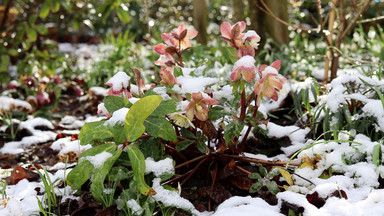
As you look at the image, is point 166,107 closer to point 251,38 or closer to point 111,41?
point 251,38

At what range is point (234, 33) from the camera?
3.99 feet

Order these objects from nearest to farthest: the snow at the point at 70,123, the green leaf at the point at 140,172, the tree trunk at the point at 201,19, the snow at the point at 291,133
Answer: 1. the green leaf at the point at 140,172
2. the snow at the point at 291,133
3. the snow at the point at 70,123
4. the tree trunk at the point at 201,19

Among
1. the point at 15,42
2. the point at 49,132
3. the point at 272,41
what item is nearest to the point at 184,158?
the point at 49,132

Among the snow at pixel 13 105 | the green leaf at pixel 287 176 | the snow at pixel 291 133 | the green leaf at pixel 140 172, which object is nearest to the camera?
the green leaf at pixel 140 172

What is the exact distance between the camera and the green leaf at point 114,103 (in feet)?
4.00

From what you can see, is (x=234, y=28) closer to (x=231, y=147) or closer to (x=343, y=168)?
(x=231, y=147)

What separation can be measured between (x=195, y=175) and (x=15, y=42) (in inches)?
84.7

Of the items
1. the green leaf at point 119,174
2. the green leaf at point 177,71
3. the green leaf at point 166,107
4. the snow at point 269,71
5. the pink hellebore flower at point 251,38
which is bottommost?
the green leaf at point 119,174

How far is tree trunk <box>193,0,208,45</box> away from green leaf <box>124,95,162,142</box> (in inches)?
136

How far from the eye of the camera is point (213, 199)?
1.26 m

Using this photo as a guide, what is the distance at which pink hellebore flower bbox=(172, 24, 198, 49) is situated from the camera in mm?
1345

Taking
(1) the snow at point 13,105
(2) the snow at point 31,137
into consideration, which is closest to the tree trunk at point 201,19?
(1) the snow at point 13,105

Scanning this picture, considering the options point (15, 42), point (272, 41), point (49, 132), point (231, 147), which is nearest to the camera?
point (231, 147)

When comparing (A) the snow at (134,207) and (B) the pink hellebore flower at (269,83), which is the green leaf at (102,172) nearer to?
(A) the snow at (134,207)
